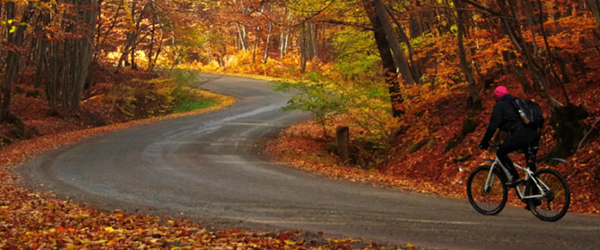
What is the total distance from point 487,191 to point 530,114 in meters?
1.40

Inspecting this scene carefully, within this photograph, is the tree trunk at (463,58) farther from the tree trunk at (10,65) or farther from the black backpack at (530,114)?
the tree trunk at (10,65)

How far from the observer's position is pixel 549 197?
800 centimetres

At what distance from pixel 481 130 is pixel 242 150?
7.22m

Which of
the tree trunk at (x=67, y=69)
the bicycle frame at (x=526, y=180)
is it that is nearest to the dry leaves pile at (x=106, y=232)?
the bicycle frame at (x=526, y=180)

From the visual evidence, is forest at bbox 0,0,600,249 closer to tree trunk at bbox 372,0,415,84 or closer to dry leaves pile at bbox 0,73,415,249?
tree trunk at bbox 372,0,415,84

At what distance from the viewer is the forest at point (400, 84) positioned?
12.6 meters

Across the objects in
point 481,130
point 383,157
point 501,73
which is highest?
point 501,73

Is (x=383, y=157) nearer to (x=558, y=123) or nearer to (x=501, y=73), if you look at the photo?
(x=501, y=73)

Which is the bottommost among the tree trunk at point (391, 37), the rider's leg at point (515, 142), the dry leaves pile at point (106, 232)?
the dry leaves pile at point (106, 232)

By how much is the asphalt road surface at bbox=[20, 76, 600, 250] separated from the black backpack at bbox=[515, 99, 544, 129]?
4.38ft

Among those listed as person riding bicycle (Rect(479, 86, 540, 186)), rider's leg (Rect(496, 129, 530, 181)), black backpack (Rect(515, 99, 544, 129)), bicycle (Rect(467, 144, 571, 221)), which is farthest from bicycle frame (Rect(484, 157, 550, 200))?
black backpack (Rect(515, 99, 544, 129))

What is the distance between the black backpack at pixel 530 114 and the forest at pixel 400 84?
2.46 metres

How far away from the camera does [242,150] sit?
18.6 m

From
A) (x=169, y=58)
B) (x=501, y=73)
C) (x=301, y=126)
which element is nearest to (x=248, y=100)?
(x=169, y=58)
